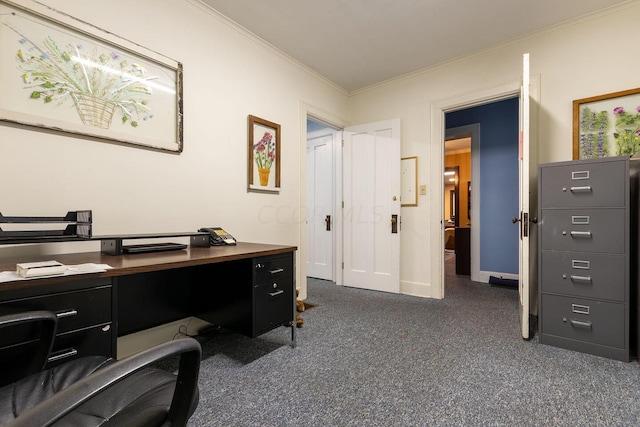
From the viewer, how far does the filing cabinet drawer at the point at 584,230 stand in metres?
1.91

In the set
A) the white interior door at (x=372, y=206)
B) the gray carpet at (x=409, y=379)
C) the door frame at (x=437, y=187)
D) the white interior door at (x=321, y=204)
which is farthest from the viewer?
the white interior door at (x=321, y=204)

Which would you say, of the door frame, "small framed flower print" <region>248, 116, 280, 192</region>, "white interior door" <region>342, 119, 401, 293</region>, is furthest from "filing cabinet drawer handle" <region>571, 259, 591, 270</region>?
"small framed flower print" <region>248, 116, 280, 192</region>

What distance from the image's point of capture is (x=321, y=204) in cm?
436

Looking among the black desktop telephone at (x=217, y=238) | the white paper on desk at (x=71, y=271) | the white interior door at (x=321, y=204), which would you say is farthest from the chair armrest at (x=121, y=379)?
the white interior door at (x=321, y=204)

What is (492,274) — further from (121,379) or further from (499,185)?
(121,379)

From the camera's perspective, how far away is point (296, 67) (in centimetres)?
323

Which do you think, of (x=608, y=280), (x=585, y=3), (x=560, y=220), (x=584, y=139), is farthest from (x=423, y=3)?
(x=608, y=280)

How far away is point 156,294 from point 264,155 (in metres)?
1.49

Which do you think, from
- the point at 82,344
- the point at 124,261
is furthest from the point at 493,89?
the point at 82,344

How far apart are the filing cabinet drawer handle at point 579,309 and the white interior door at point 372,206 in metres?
1.67

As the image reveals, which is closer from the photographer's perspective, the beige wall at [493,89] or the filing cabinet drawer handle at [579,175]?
the filing cabinet drawer handle at [579,175]

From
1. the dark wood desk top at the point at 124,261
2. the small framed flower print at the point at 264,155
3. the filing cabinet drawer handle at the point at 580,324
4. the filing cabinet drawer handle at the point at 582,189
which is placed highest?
the small framed flower print at the point at 264,155

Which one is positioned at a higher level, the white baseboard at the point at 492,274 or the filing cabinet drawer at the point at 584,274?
the filing cabinet drawer at the point at 584,274

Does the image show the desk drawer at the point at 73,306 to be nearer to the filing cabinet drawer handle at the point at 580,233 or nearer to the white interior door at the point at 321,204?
the filing cabinet drawer handle at the point at 580,233
